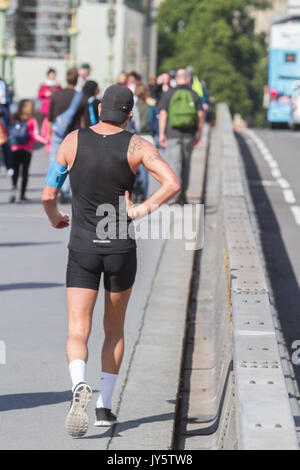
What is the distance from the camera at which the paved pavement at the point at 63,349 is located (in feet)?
20.3

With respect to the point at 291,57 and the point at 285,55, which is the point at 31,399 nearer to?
the point at 291,57

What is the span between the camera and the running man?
19.6 ft

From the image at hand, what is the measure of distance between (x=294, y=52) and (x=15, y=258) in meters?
32.5

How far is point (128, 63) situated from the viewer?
278 feet

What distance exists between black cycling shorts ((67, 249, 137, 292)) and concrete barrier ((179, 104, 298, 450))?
0.61 m

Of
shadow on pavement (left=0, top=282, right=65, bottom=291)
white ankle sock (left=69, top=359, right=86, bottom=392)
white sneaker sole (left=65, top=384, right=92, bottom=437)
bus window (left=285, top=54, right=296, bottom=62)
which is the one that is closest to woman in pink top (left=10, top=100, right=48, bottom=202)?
shadow on pavement (left=0, top=282, right=65, bottom=291)

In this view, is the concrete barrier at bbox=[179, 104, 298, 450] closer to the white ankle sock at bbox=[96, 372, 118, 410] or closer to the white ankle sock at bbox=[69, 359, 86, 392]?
the white ankle sock at bbox=[96, 372, 118, 410]

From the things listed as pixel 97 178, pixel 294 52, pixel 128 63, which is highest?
pixel 97 178

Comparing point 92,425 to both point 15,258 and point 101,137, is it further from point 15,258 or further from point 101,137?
point 15,258

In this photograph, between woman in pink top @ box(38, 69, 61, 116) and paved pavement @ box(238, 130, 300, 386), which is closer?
paved pavement @ box(238, 130, 300, 386)

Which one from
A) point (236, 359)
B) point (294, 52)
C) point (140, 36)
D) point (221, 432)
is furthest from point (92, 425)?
point (140, 36)

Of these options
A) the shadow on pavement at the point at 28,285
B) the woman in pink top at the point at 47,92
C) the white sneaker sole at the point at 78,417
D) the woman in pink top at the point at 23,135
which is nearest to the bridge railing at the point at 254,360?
the white sneaker sole at the point at 78,417

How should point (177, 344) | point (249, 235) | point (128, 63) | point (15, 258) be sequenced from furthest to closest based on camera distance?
point (128, 63) < point (15, 258) < point (249, 235) < point (177, 344)

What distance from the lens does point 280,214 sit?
60.6 ft
